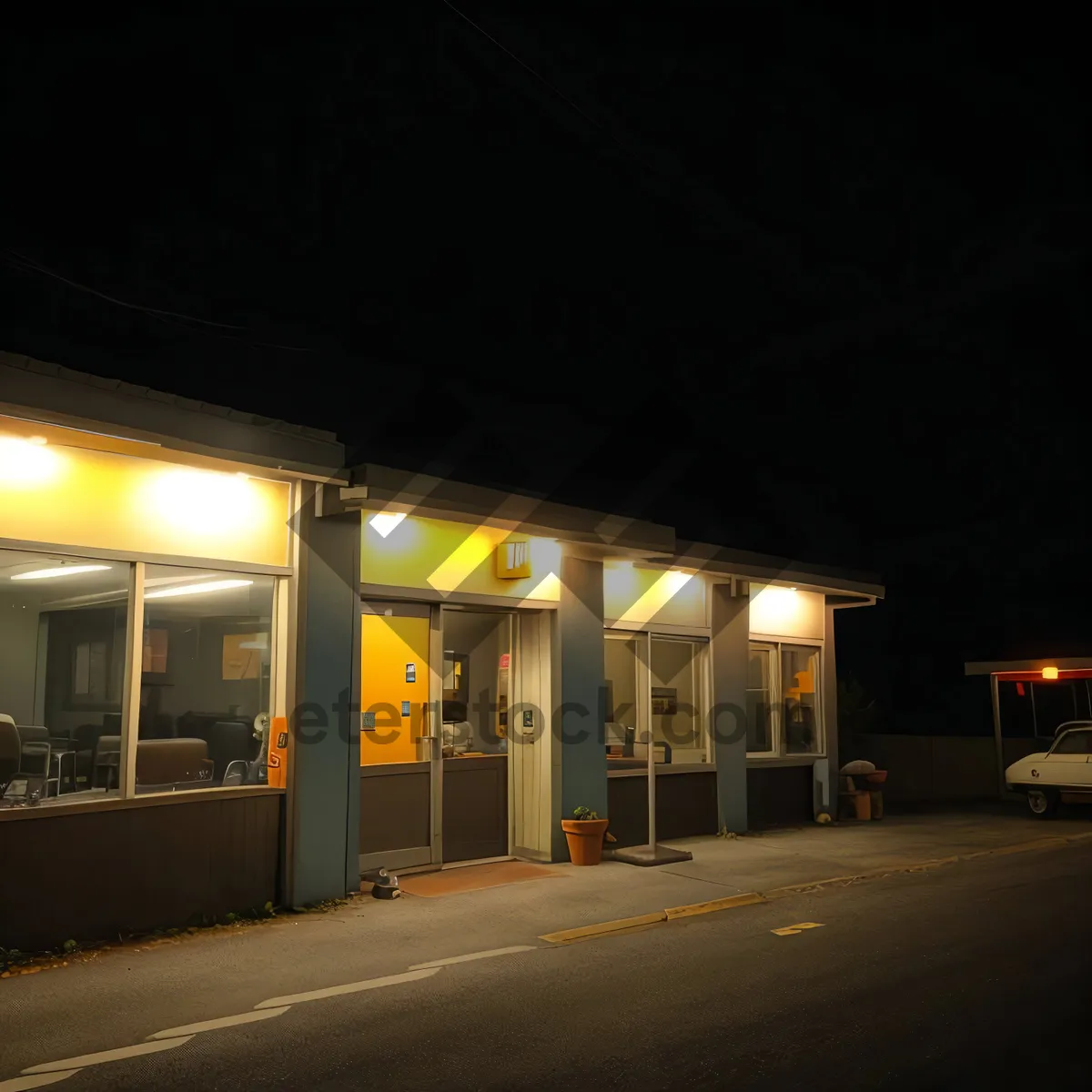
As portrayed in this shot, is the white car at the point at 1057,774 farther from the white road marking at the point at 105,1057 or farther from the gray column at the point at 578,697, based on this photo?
the white road marking at the point at 105,1057

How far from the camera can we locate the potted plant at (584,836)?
11492 millimetres

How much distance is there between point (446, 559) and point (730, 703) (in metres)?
5.32

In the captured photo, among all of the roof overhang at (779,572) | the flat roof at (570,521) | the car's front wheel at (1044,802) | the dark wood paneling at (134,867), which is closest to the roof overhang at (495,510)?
the flat roof at (570,521)

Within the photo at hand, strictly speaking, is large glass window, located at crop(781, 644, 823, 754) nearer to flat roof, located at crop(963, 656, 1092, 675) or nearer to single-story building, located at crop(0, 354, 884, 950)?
single-story building, located at crop(0, 354, 884, 950)

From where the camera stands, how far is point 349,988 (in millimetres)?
6766

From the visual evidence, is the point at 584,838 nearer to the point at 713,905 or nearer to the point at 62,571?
the point at 713,905

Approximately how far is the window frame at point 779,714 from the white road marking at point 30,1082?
11144mm

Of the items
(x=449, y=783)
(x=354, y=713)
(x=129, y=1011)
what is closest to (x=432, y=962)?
(x=129, y=1011)

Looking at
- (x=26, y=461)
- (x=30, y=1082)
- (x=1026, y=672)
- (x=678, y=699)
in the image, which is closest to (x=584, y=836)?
(x=678, y=699)

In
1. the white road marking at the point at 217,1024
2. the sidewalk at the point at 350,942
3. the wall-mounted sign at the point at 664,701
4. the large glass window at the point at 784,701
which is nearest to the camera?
the white road marking at the point at 217,1024

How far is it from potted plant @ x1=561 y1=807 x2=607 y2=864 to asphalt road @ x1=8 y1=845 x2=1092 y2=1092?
9.16ft

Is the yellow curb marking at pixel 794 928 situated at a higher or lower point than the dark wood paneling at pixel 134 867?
lower

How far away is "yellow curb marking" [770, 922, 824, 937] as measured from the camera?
331 inches

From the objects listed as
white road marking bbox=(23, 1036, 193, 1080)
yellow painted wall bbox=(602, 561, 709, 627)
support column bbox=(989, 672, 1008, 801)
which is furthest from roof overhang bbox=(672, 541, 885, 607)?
white road marking bbox=(23, 1036, 193, 1080)
